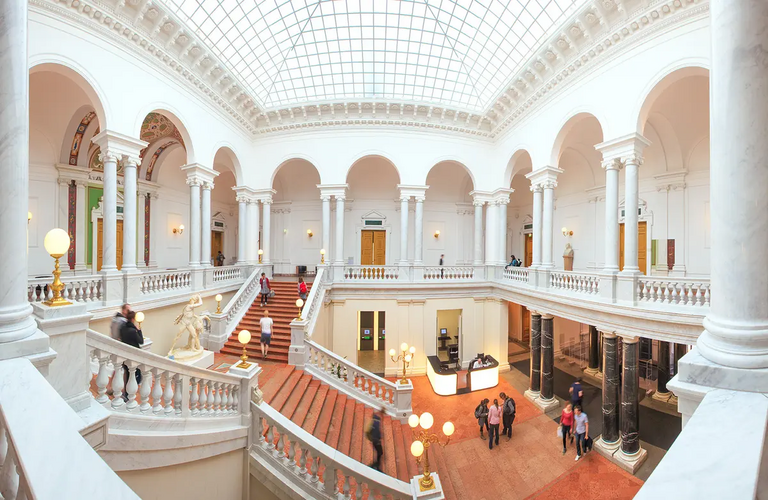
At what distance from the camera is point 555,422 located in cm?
1059

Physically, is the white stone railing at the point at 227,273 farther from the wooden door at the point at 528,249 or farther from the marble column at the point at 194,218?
the wooden door at the point at 528,249

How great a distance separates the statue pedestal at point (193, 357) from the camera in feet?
26.3

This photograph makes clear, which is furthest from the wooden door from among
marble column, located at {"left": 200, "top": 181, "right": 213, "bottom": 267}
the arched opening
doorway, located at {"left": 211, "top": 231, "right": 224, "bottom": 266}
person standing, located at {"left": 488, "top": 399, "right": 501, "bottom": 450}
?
doorway, located at {"left": 211, "top": 231, "right": 224, "bottom": 266}

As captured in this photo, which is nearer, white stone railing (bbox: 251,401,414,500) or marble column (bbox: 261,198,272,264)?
white stone railing (bbox: 251,401,414,500)

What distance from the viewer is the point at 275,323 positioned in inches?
466

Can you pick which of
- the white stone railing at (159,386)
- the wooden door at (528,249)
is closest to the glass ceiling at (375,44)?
the wooden door at (528,249)

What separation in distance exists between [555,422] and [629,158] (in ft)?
27.5

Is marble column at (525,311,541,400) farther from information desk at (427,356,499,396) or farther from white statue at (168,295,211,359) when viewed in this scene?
white statue at (168,295,211,359)

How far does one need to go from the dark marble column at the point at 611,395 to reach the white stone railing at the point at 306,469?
6.62 m

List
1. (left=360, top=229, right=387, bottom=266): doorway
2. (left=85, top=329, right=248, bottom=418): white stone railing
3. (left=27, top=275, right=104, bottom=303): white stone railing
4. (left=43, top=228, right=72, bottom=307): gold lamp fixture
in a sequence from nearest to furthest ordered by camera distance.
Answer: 1. (left=43, top=228, right=72, bottom=307): gold lamp fixture
2. (left=85, top=329, right=248, bottom=418): white stone railing
3. (left=27, top=275, right=104, bottom=303): white stone railing
4. (left=360, top=229, right=387, bottom=266): doorway

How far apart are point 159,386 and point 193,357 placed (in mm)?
4123

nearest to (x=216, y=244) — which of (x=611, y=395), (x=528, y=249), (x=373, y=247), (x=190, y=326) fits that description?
(x=373, y=247)

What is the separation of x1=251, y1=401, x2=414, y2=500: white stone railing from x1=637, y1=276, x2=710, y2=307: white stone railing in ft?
24.0

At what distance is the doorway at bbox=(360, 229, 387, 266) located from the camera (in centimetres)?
1892
